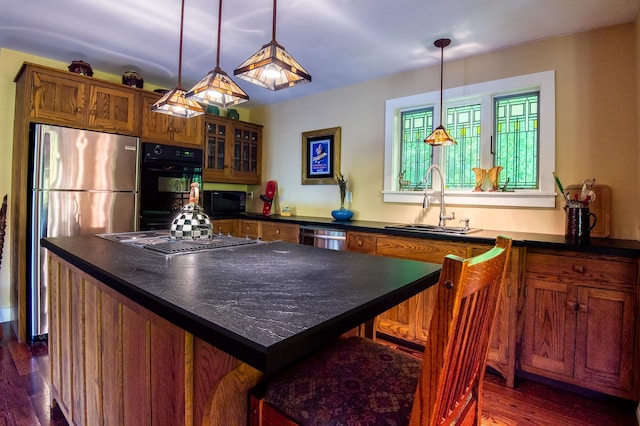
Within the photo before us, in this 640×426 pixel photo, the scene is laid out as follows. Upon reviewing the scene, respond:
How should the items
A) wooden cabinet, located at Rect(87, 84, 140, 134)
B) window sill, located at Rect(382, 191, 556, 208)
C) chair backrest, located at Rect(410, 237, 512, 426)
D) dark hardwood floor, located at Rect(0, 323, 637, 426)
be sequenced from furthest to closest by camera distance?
wooden cabinet, located at Rect(87, 84, 140, 134) → window sill, located at Rect(382, 191, 556, 208) → dark hardwood floor, located at Rect(0, 323, 637, 426) → chair backrest, located at Rect(410, 237, 512, 426)

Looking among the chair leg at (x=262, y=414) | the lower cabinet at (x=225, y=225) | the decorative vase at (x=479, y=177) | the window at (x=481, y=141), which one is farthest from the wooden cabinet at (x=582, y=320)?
the lower cabinet at (x=225, y=225)

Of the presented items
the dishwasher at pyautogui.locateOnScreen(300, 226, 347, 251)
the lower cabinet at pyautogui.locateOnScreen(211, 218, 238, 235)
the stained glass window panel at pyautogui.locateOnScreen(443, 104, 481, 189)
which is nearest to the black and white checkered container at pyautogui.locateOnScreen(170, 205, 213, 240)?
the dishwasher at pyautogui.locateOnScreen(300, 226, 347, 251)

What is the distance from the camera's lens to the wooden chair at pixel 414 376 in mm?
682

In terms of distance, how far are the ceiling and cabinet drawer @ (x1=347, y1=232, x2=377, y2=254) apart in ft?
4.94

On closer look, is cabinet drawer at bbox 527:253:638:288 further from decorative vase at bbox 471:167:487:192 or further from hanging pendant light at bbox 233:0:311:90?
hanging pendant light at bbox 233:0:311:90

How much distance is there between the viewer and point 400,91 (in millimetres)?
3285

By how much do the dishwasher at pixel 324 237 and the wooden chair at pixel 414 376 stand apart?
1825mm

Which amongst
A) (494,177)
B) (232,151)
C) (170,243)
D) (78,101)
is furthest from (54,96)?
(494,177)

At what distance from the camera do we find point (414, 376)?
3.26 feet

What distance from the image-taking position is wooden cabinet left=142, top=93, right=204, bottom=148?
10.6ft

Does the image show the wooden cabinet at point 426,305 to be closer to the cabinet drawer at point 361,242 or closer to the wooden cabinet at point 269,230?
the cabinet drawer at point 361,242

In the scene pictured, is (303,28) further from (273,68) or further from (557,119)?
(557,119)

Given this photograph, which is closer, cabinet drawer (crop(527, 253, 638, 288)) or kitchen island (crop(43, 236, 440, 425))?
kitchen island (crop(43, 236, 440, 425))

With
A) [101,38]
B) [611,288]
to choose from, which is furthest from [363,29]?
[611,288]
